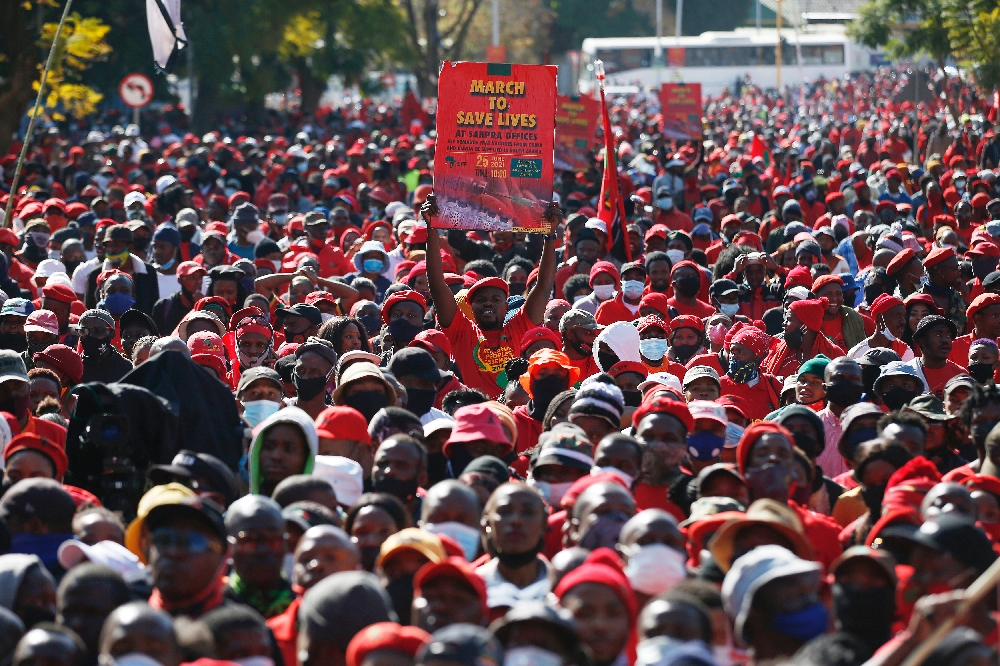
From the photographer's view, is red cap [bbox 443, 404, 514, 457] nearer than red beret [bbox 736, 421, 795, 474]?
No

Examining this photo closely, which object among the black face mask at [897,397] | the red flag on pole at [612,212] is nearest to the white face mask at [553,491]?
the black face mask at [897,397]

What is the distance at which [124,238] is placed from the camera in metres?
12.1

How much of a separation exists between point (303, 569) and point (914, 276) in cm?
701

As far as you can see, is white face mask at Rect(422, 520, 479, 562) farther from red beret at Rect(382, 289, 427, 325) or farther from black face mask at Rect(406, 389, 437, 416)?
red beret at Rect(382, 289, 427, 325)

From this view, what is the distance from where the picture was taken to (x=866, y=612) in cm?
467

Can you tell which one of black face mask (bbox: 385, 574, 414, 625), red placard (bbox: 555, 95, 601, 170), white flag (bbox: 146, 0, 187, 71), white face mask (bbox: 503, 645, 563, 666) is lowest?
black face mask (bbox: 385, 574, 414, 625)

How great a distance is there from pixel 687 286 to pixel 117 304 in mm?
3613

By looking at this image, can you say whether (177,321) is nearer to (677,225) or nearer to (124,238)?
(124,238)

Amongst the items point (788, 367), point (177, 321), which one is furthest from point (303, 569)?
point (177, 321)

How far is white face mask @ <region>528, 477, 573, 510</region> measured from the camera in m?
6.34

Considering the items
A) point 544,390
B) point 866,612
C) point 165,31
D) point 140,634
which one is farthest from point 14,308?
point 165,31

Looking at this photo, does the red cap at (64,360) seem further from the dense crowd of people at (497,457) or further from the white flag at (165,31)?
the white flag at (165,31)

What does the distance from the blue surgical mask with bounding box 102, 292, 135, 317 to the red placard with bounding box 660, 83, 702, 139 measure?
15.3 metres

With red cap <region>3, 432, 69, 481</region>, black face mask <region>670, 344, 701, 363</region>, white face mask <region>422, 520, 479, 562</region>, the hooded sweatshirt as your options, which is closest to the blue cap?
red cap <region>3, 432, 69, 481</region>
